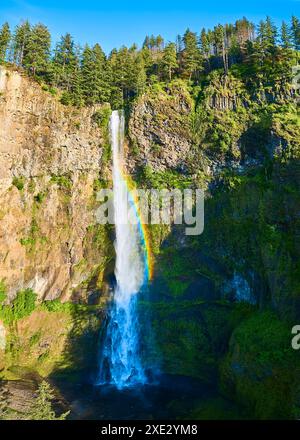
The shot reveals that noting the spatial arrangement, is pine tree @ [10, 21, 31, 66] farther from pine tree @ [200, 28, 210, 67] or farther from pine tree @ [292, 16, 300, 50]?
A: pine tree @ [292, 16, 300, 50]

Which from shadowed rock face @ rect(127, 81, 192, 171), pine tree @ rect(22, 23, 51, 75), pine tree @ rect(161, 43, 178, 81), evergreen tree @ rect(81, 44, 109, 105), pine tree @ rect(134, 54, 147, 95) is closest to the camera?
shadowed rock face @ rect(127, 81, 192, 171)

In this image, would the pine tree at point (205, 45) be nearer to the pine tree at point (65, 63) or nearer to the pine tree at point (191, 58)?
the pine tree at point (191, 58)

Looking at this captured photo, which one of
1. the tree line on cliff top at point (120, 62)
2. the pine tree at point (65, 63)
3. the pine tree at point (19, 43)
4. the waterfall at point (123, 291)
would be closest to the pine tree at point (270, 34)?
the tree line on cliff top at point (120, 62)

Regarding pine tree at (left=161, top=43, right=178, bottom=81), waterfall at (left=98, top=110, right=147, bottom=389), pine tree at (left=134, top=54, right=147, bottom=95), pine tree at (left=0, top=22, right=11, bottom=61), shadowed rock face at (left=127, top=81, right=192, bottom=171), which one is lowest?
waterfall at (left=98, top=110, right=147, bottom=389)

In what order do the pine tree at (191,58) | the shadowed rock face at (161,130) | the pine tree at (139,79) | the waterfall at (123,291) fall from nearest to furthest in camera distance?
the waterfall at (123,291), the shadowed rock face at (161,130), the pine tree at (139,79), the pine tree at (191,58)

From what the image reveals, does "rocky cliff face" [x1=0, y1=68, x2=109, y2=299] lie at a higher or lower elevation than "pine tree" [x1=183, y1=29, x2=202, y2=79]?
lower

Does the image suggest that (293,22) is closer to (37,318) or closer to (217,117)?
(217,117)

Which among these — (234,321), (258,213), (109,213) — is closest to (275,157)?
(258,213)

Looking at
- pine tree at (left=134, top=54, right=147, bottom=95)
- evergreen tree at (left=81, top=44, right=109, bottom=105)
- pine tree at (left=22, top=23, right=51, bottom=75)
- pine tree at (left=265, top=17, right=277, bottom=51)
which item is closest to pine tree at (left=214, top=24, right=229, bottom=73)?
pine tree at (left=265, top=17, right=277, bottom=51)
